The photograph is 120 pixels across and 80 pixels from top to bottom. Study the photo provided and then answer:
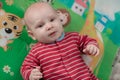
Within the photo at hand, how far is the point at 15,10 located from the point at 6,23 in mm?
74

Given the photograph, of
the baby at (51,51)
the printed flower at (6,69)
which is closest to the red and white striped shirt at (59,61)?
the baby at (51,51)

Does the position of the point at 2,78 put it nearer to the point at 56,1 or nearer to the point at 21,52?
the point at 21,52

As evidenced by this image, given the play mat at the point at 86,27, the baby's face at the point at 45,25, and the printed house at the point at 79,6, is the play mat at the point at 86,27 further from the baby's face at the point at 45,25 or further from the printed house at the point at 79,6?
the baby's face at the point at 45,25

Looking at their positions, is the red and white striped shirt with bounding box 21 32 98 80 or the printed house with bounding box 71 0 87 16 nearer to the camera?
the red and white striped shirt with bounding box 21 32 98 80

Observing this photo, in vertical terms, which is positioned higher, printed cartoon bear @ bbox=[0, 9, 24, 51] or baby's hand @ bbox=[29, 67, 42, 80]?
printed cartoon bear @ bbox=[0, 9, 24, 51]

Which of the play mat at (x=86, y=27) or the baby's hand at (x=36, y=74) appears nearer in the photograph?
the baby's hand at (x=36, y=74)

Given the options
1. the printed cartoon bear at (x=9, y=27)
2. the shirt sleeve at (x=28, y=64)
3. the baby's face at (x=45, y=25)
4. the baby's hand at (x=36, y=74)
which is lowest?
the baby's hand at (x=36, y=74)

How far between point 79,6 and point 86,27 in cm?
11

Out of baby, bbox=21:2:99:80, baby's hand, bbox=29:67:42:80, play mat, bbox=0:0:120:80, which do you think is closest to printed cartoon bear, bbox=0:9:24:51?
play mat, bbox=0:0:120:80

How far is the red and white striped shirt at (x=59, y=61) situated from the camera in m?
1.25

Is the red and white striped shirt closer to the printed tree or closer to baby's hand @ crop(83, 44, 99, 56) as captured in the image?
baby's hand @ crop(83, 44, 99, 56)

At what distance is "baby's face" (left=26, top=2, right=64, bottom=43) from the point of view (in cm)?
125

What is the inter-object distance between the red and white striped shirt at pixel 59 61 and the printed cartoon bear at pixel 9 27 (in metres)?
0.15

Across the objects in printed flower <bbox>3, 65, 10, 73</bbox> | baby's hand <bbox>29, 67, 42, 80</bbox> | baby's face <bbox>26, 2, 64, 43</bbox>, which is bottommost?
baby's hand <bbox>29, 67, 42, 80</bbox>
